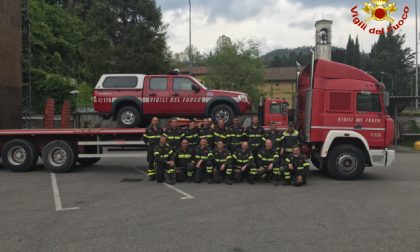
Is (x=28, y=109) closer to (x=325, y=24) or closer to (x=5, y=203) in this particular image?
(x=5, y=203)

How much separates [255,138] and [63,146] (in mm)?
5275

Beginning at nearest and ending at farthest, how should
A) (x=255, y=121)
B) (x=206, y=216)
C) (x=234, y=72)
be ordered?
(x=206, y=216), (x=255, y=121), (x=234, y=72)

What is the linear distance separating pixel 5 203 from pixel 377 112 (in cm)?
863

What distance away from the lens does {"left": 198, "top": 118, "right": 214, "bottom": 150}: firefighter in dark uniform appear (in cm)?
891

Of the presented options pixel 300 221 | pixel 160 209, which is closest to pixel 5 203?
pixel 160 209

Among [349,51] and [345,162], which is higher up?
[349,51]

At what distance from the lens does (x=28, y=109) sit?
1582cm

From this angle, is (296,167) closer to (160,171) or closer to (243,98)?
(243,98)

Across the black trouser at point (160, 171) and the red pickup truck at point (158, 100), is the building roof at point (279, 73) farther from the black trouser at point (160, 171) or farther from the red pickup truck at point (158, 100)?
the black trouser at point (160, 171)

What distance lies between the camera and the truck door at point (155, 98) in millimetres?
9664

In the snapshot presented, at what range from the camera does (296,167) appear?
8336 mm

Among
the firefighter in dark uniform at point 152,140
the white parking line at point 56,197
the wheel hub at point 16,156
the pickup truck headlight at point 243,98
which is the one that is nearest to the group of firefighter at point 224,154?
the firefighter in dark uniform at point 152,140

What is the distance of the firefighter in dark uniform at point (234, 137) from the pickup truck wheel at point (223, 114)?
567 mm

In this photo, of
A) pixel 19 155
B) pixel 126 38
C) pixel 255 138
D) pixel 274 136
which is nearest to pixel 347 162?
pixel 274 136
